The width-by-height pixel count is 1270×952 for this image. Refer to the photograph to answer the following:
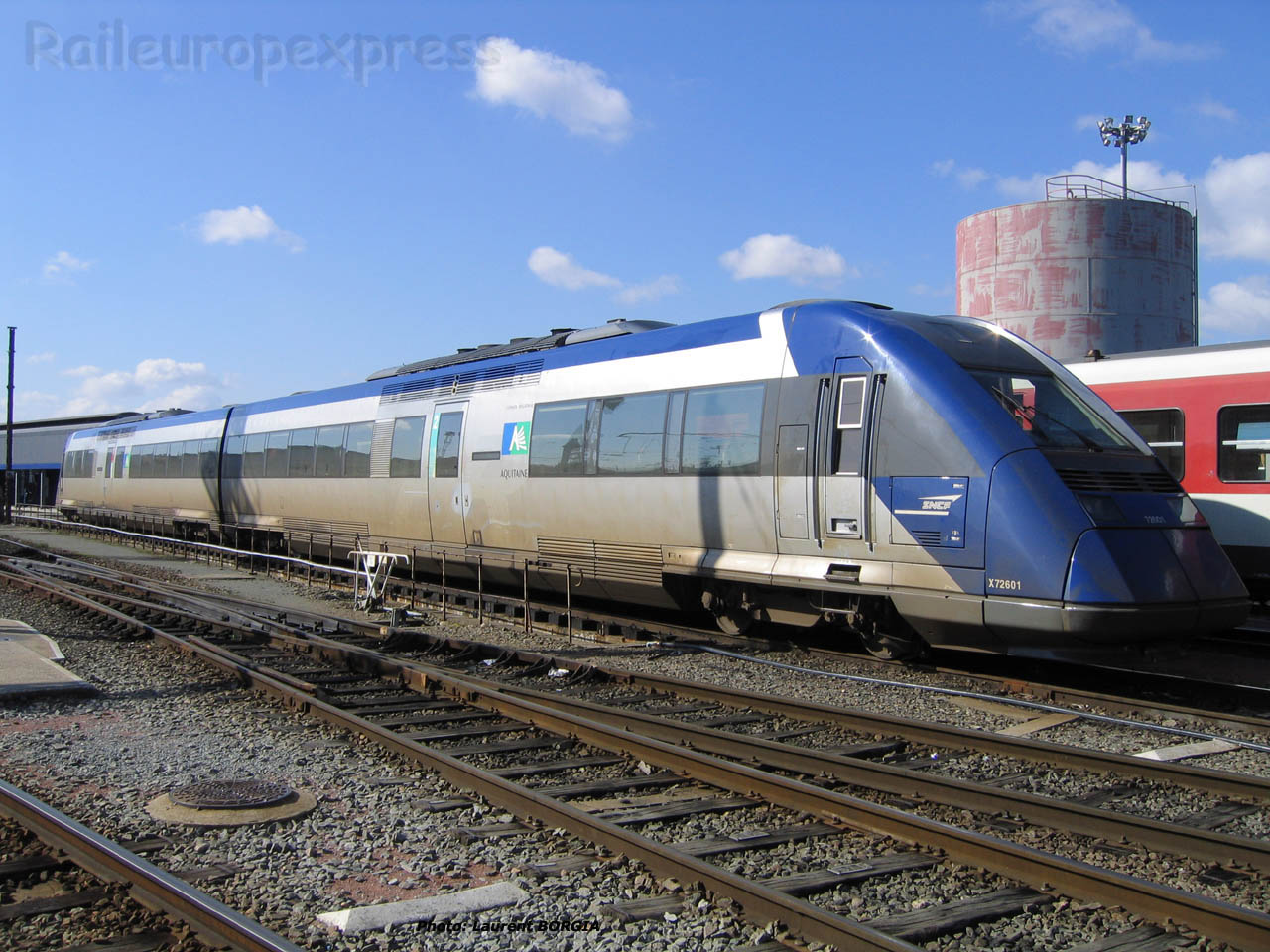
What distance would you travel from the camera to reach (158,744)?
715 centimetres

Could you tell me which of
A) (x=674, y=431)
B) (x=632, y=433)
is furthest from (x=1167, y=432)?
(x=632, y=433)

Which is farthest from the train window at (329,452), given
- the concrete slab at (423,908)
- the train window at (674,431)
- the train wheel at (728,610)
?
the concrete slab at (423,908)

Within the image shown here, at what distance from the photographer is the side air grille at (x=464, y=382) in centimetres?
1385

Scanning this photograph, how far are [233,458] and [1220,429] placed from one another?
63.9 ft

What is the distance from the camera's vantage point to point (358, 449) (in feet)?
57.6

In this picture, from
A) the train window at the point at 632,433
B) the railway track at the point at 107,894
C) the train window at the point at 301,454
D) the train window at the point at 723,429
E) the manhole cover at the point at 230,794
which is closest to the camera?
the railway track at the point at 107,894

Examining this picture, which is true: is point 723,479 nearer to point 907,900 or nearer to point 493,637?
point 493,637

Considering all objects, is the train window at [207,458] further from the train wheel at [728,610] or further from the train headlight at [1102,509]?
the train headlight at [1102,509]

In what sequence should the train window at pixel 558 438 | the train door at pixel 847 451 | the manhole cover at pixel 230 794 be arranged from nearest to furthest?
1. the manhole cover at pixel 230 794
2. the train door at pixel 847 451
3. the train window at pixel 558 438

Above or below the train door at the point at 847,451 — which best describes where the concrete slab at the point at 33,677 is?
below

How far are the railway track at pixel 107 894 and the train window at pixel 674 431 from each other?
6.93 metres

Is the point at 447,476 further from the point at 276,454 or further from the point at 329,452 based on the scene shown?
the point at 276,454

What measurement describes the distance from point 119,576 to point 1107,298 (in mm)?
27179

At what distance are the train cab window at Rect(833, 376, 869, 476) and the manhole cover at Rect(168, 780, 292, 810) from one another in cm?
546
